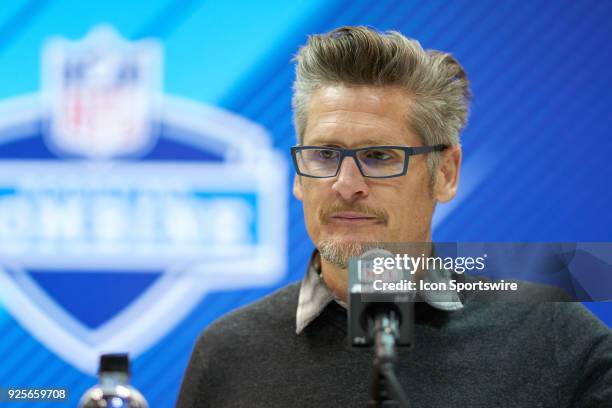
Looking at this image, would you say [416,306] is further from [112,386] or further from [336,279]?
[112,386]

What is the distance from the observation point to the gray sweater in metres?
1.79

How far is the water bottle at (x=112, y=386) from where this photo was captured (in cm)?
140

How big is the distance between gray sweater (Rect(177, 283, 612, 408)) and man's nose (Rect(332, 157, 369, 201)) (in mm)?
305

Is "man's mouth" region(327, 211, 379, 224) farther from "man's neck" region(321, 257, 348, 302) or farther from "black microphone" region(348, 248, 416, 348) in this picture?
"black microphone" region(348, 248, 416, 348)

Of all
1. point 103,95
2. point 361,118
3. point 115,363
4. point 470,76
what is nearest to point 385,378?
point 115,363

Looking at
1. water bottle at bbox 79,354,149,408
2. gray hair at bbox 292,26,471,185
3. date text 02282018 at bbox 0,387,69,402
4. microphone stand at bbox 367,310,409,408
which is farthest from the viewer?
gray hair at bbox 292,26,471,185

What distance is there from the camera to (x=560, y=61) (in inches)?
107

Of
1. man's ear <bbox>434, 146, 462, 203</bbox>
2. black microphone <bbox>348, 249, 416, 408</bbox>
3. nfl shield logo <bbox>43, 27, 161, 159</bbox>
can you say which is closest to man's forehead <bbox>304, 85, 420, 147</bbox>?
man's ear <bbox>434, 146, 462, 203</bbox>

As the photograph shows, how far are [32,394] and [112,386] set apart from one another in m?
0.35

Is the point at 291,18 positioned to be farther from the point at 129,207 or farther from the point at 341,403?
the point at 341,403

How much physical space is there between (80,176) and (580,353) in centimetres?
169

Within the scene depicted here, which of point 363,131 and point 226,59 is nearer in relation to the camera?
point 363,131

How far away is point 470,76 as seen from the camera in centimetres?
274

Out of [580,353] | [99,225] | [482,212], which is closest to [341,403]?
[580,353]
